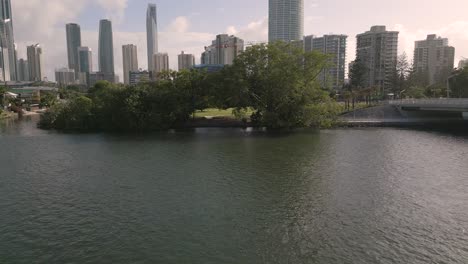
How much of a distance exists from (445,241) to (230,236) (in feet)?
30.8

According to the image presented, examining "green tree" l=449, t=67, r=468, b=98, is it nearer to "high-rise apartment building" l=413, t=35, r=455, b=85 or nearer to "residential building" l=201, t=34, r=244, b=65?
"high-rise apartment building" l=413, t=35, r=455, b=85

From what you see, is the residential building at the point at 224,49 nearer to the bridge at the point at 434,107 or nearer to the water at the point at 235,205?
the bridge at the point at 434,107

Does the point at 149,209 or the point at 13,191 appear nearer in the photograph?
the point at 149,209

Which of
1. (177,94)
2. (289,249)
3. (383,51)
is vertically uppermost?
(383,51)

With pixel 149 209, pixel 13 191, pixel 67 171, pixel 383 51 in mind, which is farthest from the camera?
pixel 383 51

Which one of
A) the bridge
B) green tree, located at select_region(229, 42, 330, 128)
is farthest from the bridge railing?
green tree, located at select_region(229, 42, 330, 128)

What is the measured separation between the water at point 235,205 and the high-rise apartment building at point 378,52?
9306 centimetres

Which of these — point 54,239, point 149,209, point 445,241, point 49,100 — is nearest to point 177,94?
point 149,209

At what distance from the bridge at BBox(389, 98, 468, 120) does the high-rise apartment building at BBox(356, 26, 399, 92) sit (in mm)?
57563

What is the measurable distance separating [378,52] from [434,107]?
245ft

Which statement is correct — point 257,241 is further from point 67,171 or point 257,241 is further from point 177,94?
point 177,94

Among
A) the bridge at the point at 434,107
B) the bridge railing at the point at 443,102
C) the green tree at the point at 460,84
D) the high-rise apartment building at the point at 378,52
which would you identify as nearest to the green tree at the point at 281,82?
the bridge railing at the point at 443,102

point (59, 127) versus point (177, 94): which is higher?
point (177, 94)

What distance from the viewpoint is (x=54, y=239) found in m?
15.5
